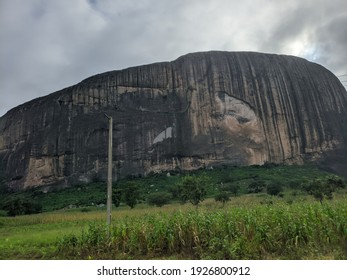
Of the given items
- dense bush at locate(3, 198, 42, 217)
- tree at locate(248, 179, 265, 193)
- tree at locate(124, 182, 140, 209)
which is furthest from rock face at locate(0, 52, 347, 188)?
tree at locate(124, 182, 140, 209)

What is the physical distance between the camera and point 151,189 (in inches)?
1946

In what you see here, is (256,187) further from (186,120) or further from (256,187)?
(186,120)

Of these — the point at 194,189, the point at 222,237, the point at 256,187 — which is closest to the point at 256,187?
the point at 256,187

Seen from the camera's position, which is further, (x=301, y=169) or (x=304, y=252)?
(x=301, y=169)

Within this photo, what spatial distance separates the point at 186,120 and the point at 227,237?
54.0 metres

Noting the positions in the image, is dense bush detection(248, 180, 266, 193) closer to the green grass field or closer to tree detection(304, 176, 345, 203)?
tree detection(304, 176, 345, 203)

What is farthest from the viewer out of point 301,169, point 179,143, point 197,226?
point 179,143

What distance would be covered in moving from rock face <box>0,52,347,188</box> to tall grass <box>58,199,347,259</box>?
4854 cm

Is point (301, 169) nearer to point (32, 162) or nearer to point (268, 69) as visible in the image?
point (268, 69)

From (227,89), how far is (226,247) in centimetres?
5567

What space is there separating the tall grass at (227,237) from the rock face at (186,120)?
48.5 metres

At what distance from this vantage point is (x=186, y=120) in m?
62.5

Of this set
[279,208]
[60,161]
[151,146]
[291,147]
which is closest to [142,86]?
[151,146]

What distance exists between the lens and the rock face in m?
60.2
